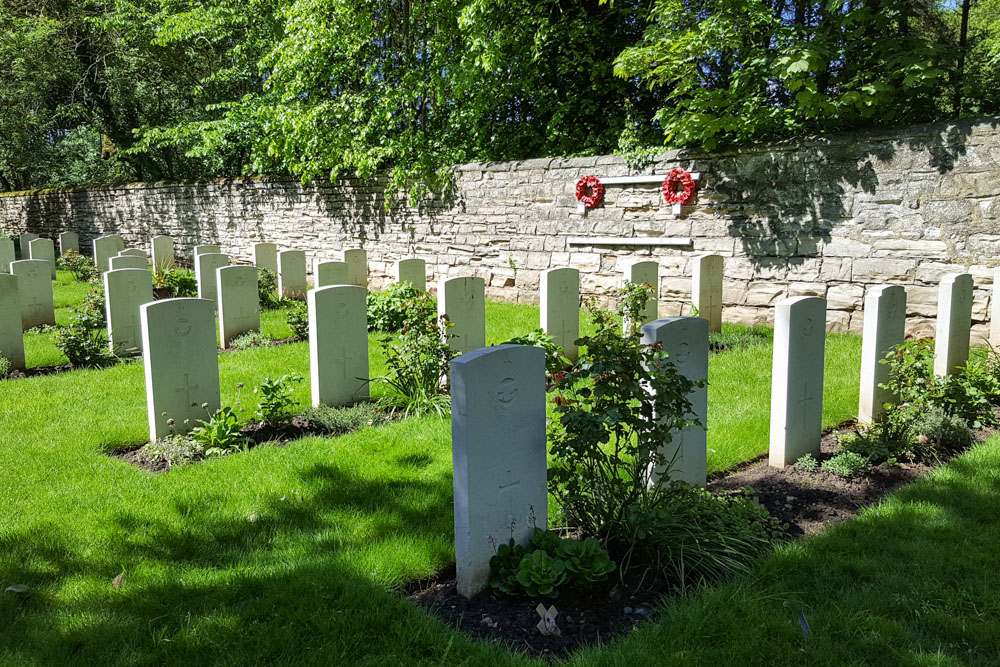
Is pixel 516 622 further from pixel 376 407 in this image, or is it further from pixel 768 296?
pixel 768 296

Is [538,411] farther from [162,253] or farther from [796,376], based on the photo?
[162,253]

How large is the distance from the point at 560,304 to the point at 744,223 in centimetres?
312

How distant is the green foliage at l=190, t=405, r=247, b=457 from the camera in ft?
15.6

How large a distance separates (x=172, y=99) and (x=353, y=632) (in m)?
22.9

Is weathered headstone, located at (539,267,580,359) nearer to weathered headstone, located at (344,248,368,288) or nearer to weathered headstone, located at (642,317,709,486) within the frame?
weathered headstone, located at (642,317,709,486)

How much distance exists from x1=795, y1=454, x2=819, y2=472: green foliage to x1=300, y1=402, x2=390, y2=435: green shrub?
297 cm

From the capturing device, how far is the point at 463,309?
21.1 feet

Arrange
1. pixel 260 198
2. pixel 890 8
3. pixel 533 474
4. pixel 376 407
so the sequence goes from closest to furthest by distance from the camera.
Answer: pixel 533 474 < pixel 376 407 < pixel 890 8 < pixel 260 198

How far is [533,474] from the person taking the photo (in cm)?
A: 318

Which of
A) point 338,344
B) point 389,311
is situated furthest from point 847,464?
point 389,311

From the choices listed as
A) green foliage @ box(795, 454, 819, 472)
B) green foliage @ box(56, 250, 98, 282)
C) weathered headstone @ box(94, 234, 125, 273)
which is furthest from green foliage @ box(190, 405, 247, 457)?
green foliage @ box(56, 250, 98, 282)

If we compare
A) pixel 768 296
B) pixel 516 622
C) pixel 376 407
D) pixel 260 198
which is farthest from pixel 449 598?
pixel 260 198

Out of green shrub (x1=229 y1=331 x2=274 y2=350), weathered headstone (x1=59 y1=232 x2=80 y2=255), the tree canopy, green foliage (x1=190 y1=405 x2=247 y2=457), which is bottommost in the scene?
green foliage (x1=190 y1=405 x2=247 y2=457)

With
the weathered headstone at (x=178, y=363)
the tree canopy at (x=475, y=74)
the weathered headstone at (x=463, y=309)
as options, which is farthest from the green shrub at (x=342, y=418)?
the tree canopy at (x=475, y=74)
